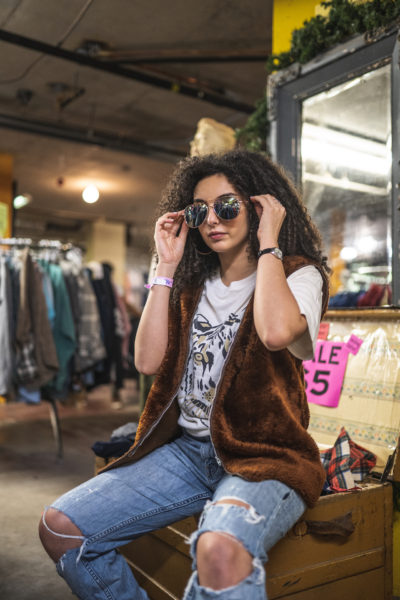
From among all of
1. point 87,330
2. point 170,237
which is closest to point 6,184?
point 87,330

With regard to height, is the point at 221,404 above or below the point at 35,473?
above

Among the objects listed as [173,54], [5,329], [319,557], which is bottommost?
[319,557]

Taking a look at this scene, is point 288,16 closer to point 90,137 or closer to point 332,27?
point 332,27

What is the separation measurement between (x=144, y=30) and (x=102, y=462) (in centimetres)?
403

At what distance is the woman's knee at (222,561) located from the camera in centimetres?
119

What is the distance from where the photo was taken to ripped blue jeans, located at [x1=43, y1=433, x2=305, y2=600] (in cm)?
128

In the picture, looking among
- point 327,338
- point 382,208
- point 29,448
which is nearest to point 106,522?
point 327,338

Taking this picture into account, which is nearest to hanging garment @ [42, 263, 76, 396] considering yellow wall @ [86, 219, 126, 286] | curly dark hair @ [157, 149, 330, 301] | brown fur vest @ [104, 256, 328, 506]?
curly dark hair @ [157, 149, 330, 301]

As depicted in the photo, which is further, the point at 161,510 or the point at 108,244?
the point at 108,244

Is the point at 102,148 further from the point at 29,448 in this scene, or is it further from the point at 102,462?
the point at 102,462

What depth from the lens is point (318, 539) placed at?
1.70 meters

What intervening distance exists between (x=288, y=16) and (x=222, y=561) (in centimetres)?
321

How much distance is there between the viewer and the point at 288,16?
11.0ft

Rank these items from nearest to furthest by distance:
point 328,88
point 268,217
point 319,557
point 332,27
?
point 268,217 → point 319,557 → point 332,27 → point 328,88
